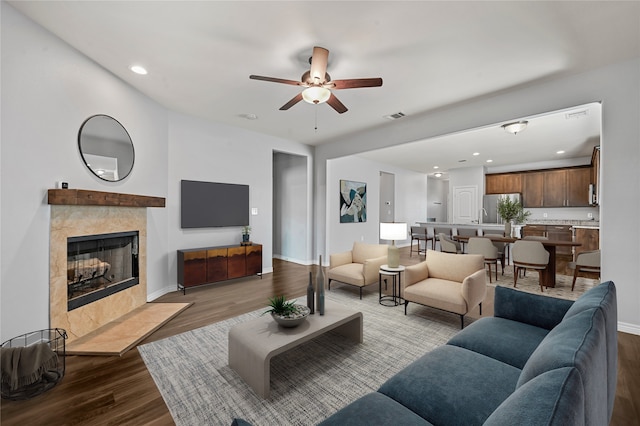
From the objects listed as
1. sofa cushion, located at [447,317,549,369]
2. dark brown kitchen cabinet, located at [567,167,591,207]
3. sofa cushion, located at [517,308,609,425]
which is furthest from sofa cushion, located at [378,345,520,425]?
dark brown kitchen cabinet, located at [567,167,591,207]

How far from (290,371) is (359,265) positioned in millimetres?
2385

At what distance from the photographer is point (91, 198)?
2.74 meters

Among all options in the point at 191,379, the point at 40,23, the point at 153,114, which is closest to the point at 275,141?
the point at 153,114

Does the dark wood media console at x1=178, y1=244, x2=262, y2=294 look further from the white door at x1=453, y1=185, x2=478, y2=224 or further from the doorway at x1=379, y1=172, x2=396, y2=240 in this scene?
the white door at x1=453, y1=185, x2=478, y2=224

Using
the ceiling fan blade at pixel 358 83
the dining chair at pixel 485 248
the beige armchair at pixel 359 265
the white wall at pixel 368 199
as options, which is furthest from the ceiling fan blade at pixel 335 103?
the dining chair at pixel 485 248

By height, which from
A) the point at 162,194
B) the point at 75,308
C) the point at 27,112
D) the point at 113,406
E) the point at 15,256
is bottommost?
the point at 113,406

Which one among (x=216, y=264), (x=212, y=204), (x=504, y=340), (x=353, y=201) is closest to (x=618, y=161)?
(x=504, y=340)

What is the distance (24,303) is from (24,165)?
1176 millimetres

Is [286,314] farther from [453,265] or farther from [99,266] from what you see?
[99,266]

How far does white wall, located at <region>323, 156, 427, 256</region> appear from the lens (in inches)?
260

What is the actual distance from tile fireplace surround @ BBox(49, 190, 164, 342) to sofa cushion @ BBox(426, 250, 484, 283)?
3852mm

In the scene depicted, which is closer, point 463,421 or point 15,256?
point 463,421

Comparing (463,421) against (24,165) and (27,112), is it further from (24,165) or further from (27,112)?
(27,112)

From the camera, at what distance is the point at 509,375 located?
142cm
